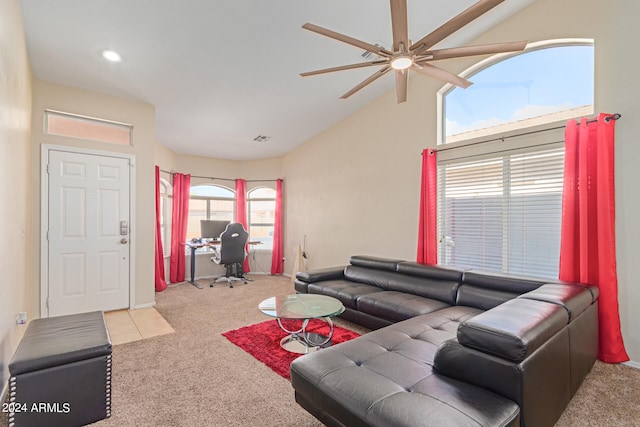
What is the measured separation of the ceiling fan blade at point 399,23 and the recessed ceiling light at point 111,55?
2.79 metres

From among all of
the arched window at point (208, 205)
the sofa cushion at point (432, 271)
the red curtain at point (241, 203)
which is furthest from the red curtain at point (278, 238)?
the sofa cushion at point (432, 271)

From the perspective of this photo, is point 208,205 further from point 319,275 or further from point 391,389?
point 391,389

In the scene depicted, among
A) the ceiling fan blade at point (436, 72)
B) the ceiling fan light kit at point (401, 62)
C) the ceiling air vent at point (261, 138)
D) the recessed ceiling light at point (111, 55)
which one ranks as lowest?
the ceiling fan light kit at point (401, 62)

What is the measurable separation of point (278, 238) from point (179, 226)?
6.67 feet

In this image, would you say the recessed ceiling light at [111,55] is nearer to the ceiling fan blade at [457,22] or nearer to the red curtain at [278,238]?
the ceiling fan blade at [457,22]

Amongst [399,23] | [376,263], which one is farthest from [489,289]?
[399,23]

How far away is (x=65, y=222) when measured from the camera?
3684mm

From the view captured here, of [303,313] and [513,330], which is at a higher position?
[513,330]

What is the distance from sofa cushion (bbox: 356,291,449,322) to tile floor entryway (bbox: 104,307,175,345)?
7.22 feet

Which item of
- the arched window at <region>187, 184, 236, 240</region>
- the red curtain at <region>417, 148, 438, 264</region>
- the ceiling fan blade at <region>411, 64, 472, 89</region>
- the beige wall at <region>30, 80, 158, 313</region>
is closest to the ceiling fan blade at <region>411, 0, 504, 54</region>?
the ceiling fan blade at <region>411, 64, 472, 89</region>

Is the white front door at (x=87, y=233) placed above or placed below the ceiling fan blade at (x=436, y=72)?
below

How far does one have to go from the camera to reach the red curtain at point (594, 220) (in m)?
2.59

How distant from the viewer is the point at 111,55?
308 centimetres

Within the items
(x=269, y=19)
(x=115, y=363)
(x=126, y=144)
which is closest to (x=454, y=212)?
(x=269, y=19)
